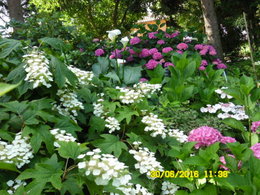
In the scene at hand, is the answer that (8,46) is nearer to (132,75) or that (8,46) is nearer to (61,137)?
(61,137)

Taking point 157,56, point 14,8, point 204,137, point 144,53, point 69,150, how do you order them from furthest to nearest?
point 14,8 → point 144,53 → point 157,56 → point 204,137 → point 69,150

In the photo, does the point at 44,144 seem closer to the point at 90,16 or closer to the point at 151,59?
the point at 151,59

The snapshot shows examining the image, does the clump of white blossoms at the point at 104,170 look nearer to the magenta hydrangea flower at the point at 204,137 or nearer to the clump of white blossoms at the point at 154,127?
the clump of white blossoms at the point at 154,127

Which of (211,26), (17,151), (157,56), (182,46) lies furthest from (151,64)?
(211,26)

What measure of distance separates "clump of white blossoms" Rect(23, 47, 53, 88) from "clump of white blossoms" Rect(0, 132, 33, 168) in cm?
31

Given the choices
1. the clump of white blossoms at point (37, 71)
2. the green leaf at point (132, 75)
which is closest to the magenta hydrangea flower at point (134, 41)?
the green leaf at point (132, 75)

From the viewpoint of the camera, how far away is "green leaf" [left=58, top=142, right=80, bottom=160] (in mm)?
1173

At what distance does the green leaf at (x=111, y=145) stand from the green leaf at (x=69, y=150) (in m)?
0.36

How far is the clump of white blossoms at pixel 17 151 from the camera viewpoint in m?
1.23

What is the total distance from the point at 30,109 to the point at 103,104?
1.71ft

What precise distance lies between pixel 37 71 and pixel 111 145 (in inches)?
21.5

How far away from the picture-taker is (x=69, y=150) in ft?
3.92

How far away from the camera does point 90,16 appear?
15266mm

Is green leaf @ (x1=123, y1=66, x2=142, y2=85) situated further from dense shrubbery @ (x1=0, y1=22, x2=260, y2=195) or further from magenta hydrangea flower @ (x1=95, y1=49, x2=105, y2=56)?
magenta hydrangea flower @ (x1=95, y1=49, x2=105, y2=56)
